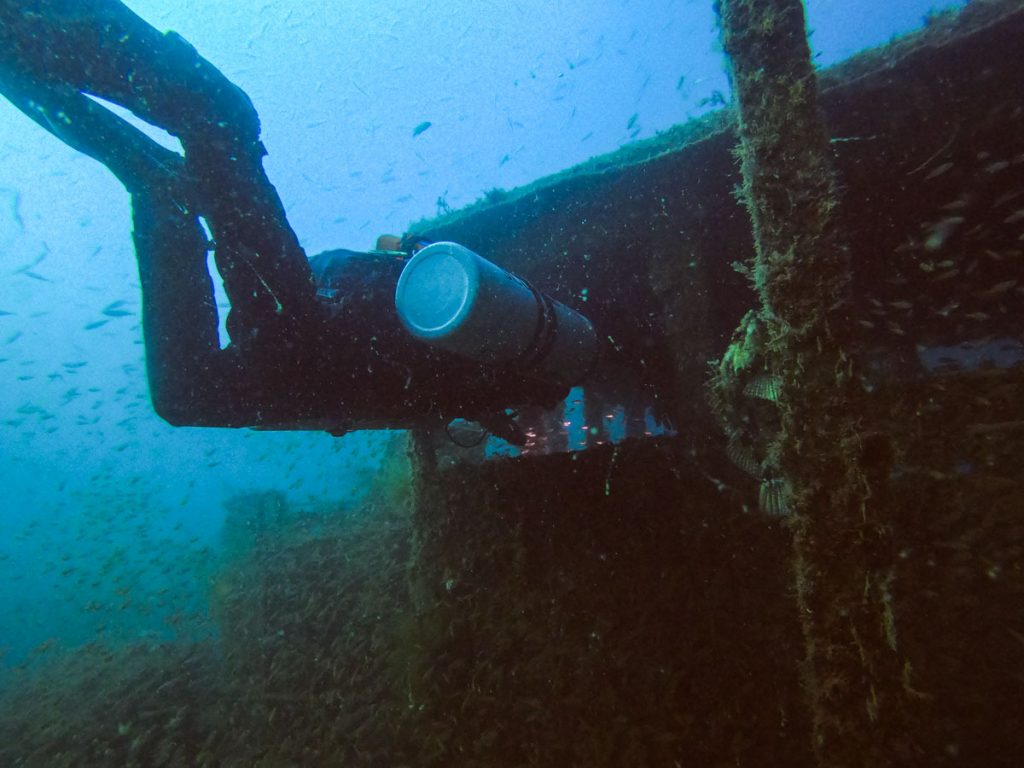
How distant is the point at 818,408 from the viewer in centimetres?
190

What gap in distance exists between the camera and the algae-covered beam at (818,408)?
1774mm

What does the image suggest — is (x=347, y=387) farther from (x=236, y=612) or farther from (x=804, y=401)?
(x=236, y=612)

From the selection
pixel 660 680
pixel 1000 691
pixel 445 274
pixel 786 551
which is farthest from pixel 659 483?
pixel 445 274

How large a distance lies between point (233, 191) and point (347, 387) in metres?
1.45

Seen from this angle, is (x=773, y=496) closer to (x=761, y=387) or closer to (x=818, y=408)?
(x=761, y=387)

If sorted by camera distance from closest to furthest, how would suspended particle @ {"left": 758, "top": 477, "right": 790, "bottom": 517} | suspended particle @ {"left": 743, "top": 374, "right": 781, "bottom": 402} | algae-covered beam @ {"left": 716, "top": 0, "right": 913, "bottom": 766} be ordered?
algae-covered beam @ {"left": 716, "top": 0, "right": 913, "bottom": 766}, suspended particle @ {"left": 743, "top": 374, "right": 781, "bottom": 402}, suspended particle @ {"left": 758, "top": 477, "right": 790, "bottom": 517}

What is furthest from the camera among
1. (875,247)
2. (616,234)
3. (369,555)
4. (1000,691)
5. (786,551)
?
(369,555)

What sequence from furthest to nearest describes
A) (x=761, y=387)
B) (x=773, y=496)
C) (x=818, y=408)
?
(x=773, y=496) < (x=761, y=387) < (x=818, y=408)

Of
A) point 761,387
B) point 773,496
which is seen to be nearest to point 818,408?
point 761,387

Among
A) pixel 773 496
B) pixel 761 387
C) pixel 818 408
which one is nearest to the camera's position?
pixel 818 408

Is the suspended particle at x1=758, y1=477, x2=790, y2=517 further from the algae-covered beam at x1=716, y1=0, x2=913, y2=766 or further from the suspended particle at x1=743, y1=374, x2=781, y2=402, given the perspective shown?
the algae-covered beam at x1=716, y1=0, x2=913, y2=766

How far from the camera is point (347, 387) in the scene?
3750 millimetres

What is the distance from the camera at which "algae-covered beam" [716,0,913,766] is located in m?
1.77

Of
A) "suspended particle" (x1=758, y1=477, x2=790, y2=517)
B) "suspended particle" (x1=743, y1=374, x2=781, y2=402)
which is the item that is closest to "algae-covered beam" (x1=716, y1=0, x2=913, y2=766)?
"suspended particle" (x1=743, y1=374, x2=781, y2=402)
